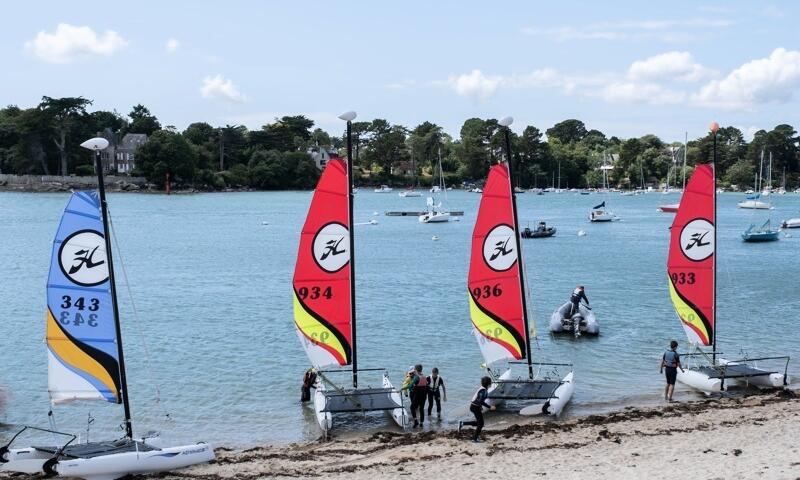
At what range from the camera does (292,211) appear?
4850 inches

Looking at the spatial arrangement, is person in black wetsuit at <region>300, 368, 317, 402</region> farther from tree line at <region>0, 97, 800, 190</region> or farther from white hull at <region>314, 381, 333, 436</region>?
tree line at <region>0, 97, 800, 190</region>

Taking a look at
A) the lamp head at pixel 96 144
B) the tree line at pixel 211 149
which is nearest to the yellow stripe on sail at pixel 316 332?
the lamp head at pixel 96 144

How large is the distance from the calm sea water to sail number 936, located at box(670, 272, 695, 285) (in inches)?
130

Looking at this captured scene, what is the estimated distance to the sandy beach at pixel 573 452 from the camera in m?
15.3

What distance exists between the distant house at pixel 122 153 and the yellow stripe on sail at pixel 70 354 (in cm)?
16653

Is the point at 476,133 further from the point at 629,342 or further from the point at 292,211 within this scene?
the point at 629,342

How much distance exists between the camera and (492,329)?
21172 millimetres

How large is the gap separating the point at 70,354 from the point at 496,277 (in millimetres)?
10253

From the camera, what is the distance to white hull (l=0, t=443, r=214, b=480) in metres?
15.6

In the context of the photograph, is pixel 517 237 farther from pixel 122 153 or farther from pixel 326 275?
pixel 122 153

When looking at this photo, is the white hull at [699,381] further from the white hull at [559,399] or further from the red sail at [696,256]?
the white hull at [559,399]

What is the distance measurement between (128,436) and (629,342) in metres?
20.4

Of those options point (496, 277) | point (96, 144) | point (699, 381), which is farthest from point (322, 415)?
point (699, 381)

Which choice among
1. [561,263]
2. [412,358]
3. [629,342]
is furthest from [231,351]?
[561,263]
